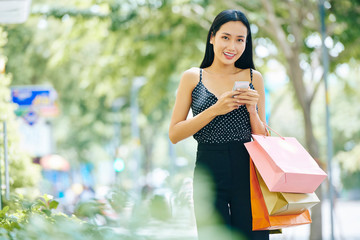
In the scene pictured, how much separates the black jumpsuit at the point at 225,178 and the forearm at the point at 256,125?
0.13ft

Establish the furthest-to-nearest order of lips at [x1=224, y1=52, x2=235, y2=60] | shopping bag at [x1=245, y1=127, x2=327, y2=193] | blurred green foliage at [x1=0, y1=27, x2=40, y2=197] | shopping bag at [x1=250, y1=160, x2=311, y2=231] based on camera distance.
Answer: blurred green foliage at [x1=0, y1=27, x2=40, y2=197]
lips at [x1=224, y1=52, x2=235, y2=60]
shopping bag at [x1=250, y1=160, x2=311, y2=231]
shopping bag at [x1=245, y1=127, x2=327, y2=193]

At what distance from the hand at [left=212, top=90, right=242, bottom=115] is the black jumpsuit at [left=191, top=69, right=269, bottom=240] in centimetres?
12

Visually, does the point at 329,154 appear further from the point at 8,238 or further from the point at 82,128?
the point at 82,128

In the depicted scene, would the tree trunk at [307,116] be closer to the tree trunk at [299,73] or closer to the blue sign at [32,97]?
the tree trunk at [299,73]

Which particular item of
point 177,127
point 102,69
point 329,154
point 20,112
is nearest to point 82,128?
point 102,69

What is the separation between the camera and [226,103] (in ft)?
9.71

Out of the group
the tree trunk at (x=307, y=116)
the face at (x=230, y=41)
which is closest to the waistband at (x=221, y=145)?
the face at (x=230, y=41)

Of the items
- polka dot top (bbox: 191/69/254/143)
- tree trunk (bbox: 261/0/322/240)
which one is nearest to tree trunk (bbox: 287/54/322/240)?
tree trunk (bbox: 261/0/322/240)

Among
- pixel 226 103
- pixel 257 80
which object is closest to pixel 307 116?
pixel 257 80

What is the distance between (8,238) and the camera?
6.93ft

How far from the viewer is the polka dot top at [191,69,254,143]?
10.2 feet

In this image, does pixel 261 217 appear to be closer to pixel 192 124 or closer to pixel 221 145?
pixel 221 145

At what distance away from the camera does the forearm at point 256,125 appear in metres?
3.09

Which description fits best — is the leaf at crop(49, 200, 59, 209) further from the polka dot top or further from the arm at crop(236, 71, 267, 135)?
the arm at crop(236, 71, 267, 135)
